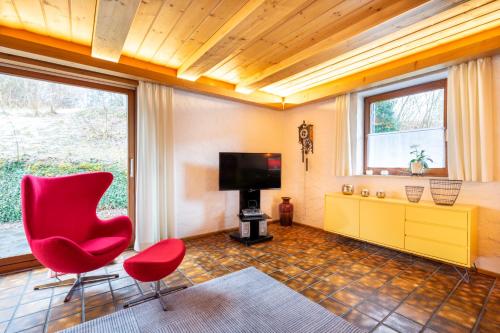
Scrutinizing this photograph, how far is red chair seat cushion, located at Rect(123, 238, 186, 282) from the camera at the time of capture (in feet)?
5.94

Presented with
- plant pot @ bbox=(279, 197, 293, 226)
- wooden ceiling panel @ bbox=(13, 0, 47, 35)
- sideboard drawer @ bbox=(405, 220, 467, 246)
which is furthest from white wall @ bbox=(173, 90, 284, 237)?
sideboard drawer @ bbox=(405, 220, 467, 246)

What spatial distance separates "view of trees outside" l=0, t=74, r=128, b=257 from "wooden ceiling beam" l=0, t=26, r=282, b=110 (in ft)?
1.38

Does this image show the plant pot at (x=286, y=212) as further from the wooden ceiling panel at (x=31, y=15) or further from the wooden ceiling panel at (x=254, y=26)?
the wooden ceiling panel at (x=31, y=15)

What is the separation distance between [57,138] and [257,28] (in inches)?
103

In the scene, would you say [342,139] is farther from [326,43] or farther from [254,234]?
[254,234]

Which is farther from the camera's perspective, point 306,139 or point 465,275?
point 306,139

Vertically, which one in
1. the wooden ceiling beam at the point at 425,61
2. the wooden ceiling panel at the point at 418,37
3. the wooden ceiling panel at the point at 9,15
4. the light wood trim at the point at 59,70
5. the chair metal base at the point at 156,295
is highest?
the wooden ceiling panel at the point at 9,15

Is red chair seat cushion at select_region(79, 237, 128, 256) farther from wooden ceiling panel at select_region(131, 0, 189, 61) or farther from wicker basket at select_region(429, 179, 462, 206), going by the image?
wicker basket at select_region(429, 179, 462, 206)

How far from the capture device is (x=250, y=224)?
11.6 ft

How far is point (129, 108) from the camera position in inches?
128

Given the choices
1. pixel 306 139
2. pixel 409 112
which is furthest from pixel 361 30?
pixel 306 139

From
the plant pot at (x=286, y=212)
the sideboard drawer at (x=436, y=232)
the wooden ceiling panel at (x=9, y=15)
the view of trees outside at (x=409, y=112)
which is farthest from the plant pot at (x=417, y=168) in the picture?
the wooden ceiling panel at (x=9, y=15)

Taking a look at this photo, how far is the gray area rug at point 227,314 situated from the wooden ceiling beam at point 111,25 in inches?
93.8

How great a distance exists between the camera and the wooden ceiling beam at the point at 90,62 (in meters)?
2.29
